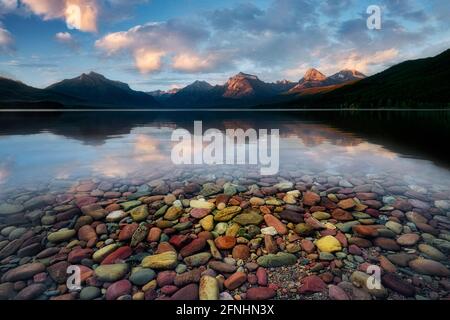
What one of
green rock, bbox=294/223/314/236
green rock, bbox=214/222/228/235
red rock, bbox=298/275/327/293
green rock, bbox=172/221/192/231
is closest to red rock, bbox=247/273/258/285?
red rock, bbox=298/275/327/293

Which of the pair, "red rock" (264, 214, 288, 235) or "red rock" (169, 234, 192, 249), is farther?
"red rock" (264, 214, 288, 235)

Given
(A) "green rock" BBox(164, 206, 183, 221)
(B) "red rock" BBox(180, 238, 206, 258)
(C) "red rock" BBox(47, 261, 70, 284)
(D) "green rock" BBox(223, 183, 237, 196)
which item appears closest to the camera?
(C) "red rock" BBox(47, 261, 70, 284)

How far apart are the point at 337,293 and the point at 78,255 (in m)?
6.17

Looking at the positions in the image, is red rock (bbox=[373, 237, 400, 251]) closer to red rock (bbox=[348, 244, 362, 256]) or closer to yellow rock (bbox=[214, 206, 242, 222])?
red rock (bbox=[348, 244, 362, 256])

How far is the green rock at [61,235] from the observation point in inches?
305

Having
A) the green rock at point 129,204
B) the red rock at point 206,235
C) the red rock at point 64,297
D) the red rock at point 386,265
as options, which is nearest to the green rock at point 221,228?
the red rock at point 206,235

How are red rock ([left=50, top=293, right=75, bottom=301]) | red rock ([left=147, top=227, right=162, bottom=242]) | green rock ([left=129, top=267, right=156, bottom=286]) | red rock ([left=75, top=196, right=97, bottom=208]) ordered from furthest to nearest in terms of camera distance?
red rock ([left=75, top=196, right=97, bottom=208])
red rock ([left=147, top=227, right=162, bottom=242])
green rock ([left=129, top=267, right=156, bottom=286])
red rock ([left=50, top=293, right=75, bottom=301])

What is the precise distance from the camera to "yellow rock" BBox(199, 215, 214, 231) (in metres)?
8.38

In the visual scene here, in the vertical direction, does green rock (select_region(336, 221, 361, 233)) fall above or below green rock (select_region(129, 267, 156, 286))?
above

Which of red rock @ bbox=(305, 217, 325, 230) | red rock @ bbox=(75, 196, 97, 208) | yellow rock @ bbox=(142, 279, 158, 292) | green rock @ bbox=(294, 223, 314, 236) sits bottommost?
yellow rock @ bbox=(142, 279, 158, 292)

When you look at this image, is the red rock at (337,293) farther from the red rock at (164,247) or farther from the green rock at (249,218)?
the red rock at (164,247)

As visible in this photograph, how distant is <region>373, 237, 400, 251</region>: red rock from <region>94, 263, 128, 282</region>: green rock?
256 inches

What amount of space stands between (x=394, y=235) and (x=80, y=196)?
10506mm
